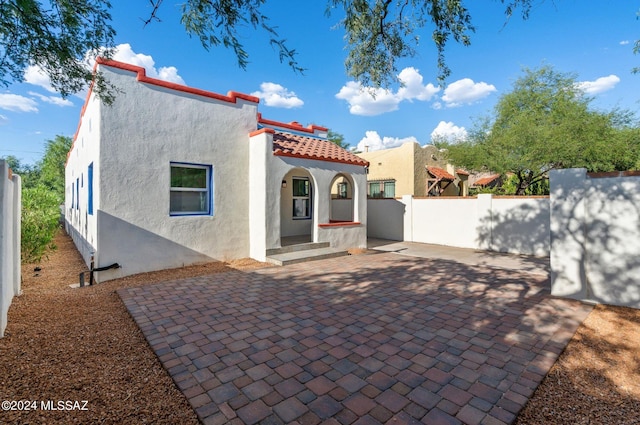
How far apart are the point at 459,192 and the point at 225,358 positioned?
80.8 ft

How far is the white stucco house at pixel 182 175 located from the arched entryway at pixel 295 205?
2.84 metres

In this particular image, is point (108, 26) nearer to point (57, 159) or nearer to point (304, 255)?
point (304, 255)

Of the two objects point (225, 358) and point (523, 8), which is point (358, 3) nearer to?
point (523, 8)

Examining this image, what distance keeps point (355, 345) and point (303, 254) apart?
5591 millimetres

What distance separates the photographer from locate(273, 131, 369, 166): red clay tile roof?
9398mm

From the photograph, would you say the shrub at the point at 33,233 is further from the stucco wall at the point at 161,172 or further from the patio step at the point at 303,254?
the patio step at the point at 303,254

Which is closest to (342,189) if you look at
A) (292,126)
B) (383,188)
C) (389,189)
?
(383,188)

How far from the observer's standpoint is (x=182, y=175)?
A: 8.23m

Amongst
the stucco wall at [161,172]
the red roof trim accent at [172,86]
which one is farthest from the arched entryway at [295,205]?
the red roof trim accent at [172,86]

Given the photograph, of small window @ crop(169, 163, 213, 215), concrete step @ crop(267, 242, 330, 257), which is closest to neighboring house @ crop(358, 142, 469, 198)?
concrete step @ crop(267, 242, 330, 257)

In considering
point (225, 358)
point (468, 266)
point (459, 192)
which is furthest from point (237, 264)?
point (459, 192)

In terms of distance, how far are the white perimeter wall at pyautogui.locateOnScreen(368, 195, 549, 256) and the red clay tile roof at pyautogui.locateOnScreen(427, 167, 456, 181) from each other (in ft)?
26.8

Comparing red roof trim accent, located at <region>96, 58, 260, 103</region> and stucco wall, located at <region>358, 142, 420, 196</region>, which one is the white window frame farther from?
stucco wall, located at <region>358, 142, 420, 196</region>

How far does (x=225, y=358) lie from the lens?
3402mm
